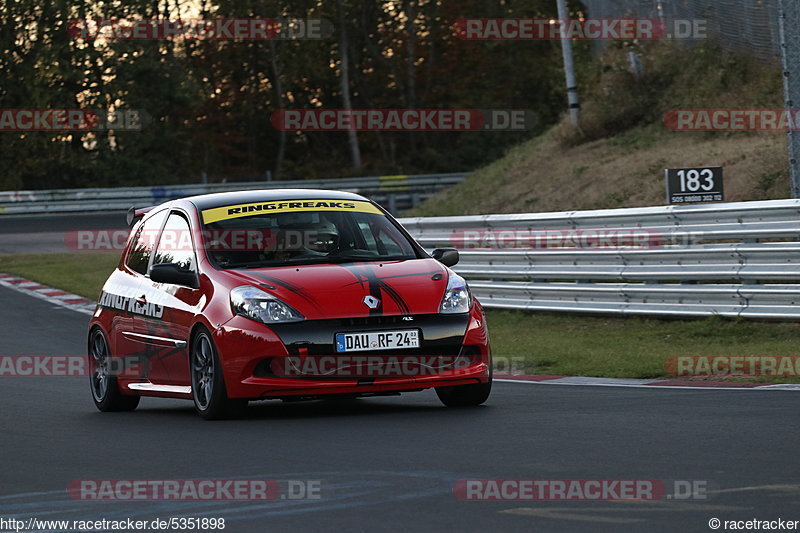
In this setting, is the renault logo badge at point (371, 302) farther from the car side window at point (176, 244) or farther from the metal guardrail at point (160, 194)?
the metal guardrail at point (160, 194)

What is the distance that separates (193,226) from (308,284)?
1.40m

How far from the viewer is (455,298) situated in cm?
988

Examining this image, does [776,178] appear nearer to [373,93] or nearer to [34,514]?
[34,514]

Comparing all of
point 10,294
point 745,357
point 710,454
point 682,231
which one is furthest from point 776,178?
point 710,454

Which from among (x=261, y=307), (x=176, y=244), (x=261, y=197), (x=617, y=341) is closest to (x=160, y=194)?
(x=617, y=341)

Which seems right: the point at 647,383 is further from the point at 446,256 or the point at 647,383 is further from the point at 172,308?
the point at 172,308

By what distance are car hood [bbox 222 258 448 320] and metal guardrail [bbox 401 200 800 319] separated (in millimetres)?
5284

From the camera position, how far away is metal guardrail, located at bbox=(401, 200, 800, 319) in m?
14.3

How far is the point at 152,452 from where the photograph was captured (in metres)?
8.31

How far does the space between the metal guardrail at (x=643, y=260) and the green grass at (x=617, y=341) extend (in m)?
0.15

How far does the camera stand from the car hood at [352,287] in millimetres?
9406

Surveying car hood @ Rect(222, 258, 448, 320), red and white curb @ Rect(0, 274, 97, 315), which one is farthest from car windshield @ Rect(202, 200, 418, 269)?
red and white curb @ Rect(0, 274, 97, 315)

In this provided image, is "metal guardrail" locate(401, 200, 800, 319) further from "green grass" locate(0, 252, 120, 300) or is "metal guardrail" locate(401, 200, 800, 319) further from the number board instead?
"green grass" locate(0, 252, 120, 300)

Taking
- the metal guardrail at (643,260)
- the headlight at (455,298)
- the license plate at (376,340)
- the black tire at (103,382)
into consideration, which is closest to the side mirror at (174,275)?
the license plate at (376,340)
